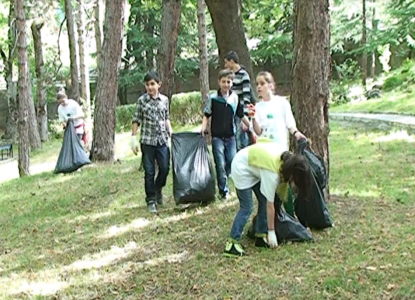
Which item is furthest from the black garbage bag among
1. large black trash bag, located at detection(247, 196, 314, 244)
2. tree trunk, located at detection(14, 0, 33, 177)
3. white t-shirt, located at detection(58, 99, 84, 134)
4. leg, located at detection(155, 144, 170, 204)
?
large black trash bag, located at detection(247, 196, 314, 244)

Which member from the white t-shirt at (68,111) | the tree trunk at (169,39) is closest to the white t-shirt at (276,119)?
the tree trunk at (169,39)

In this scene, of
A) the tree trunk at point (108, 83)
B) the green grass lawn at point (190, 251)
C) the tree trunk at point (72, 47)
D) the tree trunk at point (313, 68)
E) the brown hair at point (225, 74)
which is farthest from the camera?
the tree trunk at point (72, 47)

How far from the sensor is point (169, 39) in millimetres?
8734

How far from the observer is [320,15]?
5.63 m

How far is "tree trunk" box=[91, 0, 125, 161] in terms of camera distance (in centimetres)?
1038

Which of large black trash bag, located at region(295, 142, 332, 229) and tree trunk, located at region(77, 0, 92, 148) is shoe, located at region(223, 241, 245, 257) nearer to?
large black trash bag, located at region(295, 142, 332, 229)

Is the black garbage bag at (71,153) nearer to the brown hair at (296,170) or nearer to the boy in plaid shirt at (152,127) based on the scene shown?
the boy in plaid shirt at (152,127)

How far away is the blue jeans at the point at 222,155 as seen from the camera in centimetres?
656

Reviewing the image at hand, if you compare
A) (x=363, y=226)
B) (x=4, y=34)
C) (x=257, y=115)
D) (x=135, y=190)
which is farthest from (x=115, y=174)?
(x=4, y=34)

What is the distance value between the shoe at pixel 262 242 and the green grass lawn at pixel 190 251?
0.26ft

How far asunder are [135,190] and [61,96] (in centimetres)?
311

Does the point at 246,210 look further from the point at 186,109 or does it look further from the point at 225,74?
the point at 186,109

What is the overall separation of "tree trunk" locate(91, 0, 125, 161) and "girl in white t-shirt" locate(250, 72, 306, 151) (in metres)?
5.70

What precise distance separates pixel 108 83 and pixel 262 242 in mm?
6692
